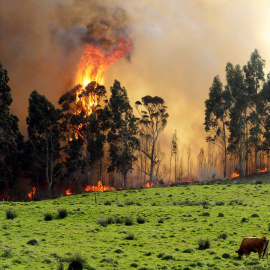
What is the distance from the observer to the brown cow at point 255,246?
16.3m

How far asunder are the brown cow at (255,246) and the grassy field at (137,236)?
0.40 metres

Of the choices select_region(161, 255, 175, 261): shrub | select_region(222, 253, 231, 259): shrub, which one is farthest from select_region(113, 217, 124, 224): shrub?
select_region(222, 253, 231, 259): shrub

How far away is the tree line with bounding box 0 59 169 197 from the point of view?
7462cm

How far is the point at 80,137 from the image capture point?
86.5m

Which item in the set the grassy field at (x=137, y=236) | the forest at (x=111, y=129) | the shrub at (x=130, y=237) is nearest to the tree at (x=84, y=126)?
the forest at (x=111, y=129)

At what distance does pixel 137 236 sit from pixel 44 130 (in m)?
56.2

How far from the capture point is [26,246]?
63.2 ft

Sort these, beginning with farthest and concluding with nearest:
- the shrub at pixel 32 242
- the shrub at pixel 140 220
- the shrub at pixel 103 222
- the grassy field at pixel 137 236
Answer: the shrub at pixel 140 220, the shrub at pixel 103 222, the shrub at pixel 32 242, the grassy field at pixel 137 236

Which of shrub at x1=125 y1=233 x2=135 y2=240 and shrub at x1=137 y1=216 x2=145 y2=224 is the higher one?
shrub at x1=137 y1=216 x2=145 y2=224

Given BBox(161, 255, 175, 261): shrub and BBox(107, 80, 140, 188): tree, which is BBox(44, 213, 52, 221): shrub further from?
BBox(107, 80, 140, 188): tree

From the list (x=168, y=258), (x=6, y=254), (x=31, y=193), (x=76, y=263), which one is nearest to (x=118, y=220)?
(x=168, y=258)

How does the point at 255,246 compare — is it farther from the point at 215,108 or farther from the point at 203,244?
the point at 215,108

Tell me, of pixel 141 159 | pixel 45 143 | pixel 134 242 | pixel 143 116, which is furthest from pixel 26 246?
pixel 141 159

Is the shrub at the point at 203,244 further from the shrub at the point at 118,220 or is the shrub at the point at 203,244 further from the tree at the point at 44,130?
the tree at the point at 44,130
